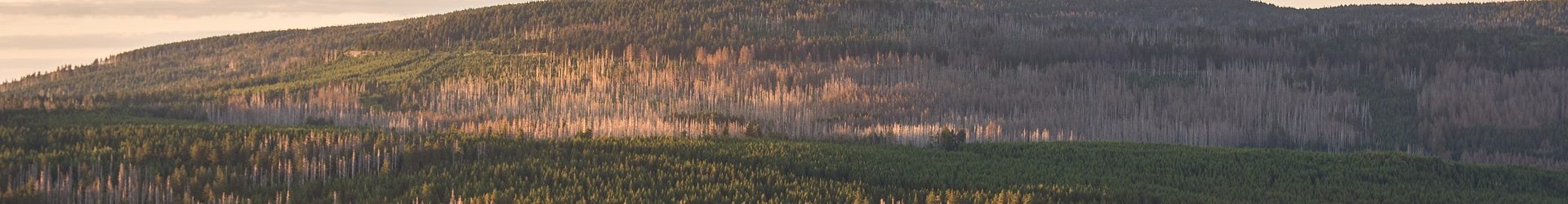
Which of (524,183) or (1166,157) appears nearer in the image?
(524,183)

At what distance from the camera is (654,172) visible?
96812 millimetres

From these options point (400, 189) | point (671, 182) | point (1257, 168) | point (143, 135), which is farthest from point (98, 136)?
point (1257, 168)

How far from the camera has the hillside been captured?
87125 mm

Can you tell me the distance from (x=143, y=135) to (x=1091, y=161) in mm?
61637

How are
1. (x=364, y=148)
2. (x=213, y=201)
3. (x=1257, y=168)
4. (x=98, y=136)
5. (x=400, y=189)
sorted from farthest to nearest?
1. (x=1257, y=168)
2. (x=98, y=136)
3. (x=364, y=148)
4. (x=400, y=189)
5. (x=213, y=201)

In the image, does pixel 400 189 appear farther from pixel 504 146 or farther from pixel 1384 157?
pixel 1384 157

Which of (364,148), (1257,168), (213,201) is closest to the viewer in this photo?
(213,201)

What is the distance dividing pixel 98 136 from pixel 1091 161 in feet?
210

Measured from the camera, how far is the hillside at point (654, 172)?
8712 centimetres

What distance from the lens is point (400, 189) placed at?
8881 cm

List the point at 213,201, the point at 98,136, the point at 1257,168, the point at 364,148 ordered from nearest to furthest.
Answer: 1. the point at 213,201
2. the point at 364,148
3. the point at 98,136
4. the point at 1257,168

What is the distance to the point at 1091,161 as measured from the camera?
424 ft

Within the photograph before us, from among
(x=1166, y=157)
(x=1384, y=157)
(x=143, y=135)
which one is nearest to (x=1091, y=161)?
(x=1166, y=157)

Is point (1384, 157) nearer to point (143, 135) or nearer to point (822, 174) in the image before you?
point (822, 174)
